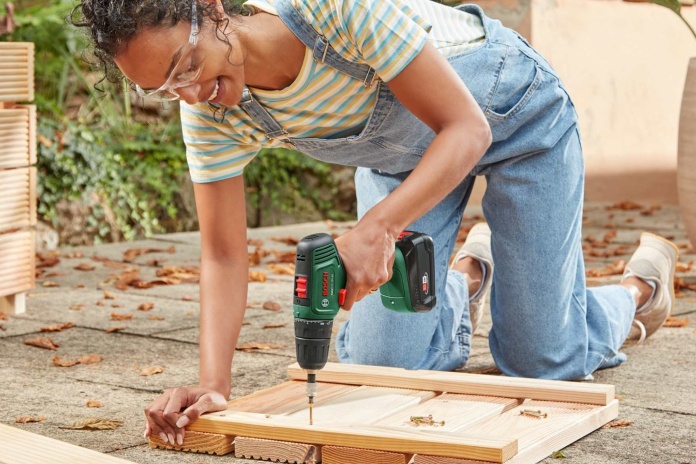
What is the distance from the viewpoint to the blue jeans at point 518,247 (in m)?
3.05

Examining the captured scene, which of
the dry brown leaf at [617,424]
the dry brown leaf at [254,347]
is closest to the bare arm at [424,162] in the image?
the dry brown leaf at [617,424]

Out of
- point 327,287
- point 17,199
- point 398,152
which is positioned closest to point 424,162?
point 327,287

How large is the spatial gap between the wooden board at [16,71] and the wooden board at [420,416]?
2038mm

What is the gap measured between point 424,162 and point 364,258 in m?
0.29

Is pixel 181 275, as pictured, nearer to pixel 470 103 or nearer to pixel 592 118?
pixel 470 103

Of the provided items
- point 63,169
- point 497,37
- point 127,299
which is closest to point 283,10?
point 497,37

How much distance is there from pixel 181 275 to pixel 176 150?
249cm

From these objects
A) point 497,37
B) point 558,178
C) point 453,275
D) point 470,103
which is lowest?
point 453,275

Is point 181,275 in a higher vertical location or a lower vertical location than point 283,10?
lower

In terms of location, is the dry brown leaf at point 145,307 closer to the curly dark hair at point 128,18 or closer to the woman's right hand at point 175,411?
the woman's right hand at point 175,411

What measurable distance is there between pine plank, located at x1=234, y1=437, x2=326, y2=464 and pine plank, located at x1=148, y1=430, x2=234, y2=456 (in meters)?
0.03

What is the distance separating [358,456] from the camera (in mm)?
2393

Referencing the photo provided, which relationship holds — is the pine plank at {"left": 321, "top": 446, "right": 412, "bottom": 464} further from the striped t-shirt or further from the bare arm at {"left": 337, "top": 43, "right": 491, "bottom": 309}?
the striped t-shirt

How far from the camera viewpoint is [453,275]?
11.9 ft
